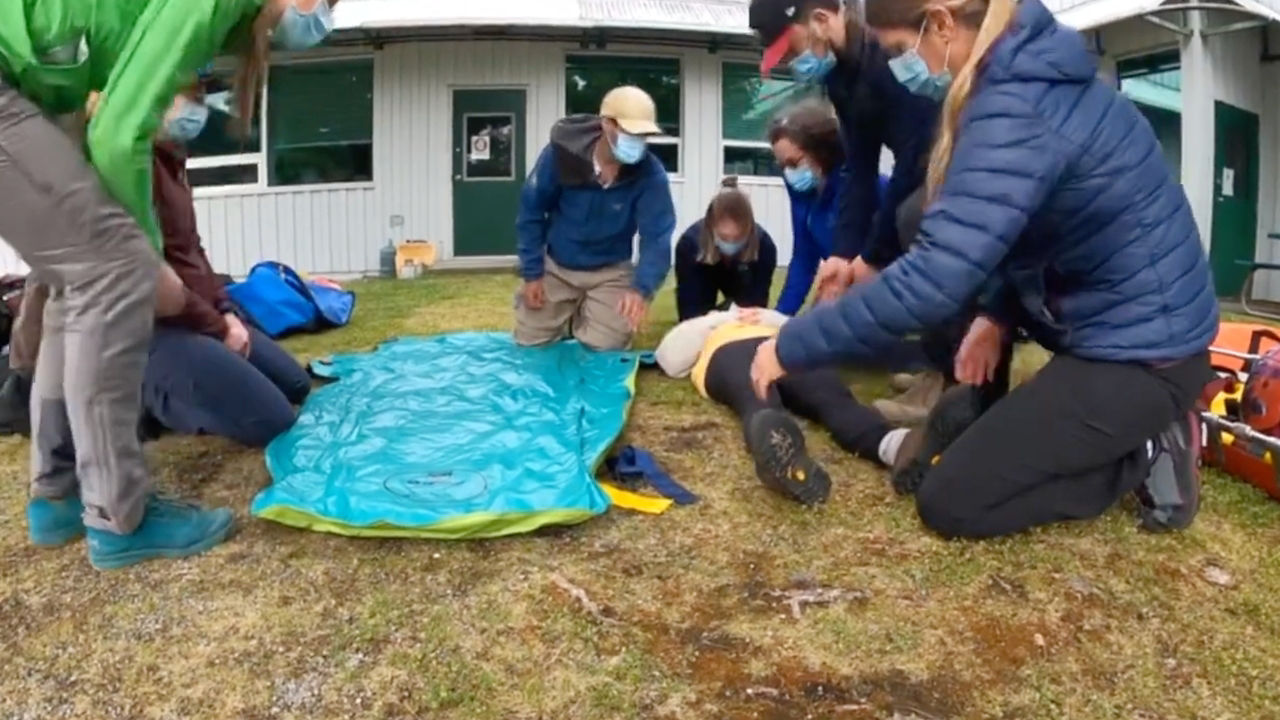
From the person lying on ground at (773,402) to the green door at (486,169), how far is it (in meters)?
6.47

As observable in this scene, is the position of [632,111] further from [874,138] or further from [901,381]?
[901,381]

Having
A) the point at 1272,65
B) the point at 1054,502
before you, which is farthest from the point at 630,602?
the point at 1272,65

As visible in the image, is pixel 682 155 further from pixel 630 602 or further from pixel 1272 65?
pixel 630 602

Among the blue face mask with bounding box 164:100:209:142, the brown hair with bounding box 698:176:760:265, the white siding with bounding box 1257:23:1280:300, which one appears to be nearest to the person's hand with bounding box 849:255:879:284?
the brown hair with bounding box 698:176:760:265

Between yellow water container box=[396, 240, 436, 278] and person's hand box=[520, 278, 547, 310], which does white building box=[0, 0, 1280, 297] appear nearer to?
yellow water container box=[396, 240, 436, 278]

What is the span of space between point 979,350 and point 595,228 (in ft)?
6.97

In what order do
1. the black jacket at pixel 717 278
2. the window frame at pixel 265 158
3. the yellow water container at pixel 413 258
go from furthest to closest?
the window frame at pixel 265 158 → the yellow water container at pixel 413 258 → the black jacket at pixel 717 278

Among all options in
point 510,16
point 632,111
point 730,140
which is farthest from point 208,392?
point 730,140

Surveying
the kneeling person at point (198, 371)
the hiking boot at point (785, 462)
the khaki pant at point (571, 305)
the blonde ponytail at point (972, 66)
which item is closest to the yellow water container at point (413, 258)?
the khaki pant at point (571, 305)

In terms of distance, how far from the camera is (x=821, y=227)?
428 cm

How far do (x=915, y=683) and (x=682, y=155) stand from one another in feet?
29.4

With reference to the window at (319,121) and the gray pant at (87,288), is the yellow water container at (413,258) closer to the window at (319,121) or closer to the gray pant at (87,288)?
the window at (319,121)

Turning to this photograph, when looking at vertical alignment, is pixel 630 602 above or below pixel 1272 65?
below

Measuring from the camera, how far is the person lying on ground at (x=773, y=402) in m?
2.60
